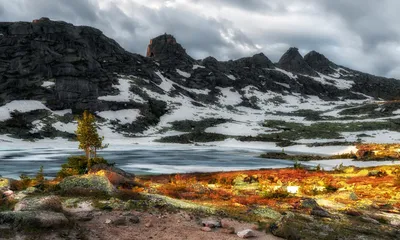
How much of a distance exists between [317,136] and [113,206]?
90.7m

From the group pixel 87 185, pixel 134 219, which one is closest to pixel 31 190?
pixel 87 185

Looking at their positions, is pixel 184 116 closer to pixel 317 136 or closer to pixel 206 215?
pixel 317 136

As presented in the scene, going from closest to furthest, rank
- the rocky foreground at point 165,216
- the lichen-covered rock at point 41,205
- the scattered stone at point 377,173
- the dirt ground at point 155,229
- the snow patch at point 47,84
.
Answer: the rocky foreground at point 165,216 < the dirt ground at point 155,229 < the lichen-covered rock at point 41,205 < the scattered stone at point 377,173 < the snow patch at point 47,84

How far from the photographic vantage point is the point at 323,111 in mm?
163375

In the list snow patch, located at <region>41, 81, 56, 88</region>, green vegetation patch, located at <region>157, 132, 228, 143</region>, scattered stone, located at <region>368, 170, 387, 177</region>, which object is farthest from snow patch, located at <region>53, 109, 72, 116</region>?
scattered stone, located at <region>368, 170, 387, 177</region>

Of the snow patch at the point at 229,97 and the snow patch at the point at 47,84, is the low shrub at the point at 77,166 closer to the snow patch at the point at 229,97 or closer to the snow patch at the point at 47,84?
the snow patch at the point at 47,84

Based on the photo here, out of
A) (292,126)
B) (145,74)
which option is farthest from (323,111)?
(145,74)

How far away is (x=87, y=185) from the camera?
561 inches

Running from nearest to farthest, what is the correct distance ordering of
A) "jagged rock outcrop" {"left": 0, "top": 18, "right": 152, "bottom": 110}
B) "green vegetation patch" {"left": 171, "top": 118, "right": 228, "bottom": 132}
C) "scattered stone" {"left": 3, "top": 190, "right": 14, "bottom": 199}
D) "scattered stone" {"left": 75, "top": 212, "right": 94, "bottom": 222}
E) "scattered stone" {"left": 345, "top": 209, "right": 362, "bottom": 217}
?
"scattered stone" {"left": 75, "top": 212, "right": 94, "bottom": 222}
"scattered stone" {"left": 3, "top": 190, "right": 14, "bottom": 199}
"scattered stone" {"left": 345, "top": 209, "right": 362, "bottom": 217}
"green vegetation patch" {"left": 171, "top": 118, "right": 228, "bottom": 132}
"jagged rock outcrop" {"left": 0, "top": 18, "right": 152, "bottom": 110}

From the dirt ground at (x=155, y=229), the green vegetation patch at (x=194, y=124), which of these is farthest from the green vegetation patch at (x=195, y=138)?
the dirt ground at (x=155, y=229)

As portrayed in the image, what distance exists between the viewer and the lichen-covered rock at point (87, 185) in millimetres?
14000

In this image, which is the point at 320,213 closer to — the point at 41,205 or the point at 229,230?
the point at 229,230

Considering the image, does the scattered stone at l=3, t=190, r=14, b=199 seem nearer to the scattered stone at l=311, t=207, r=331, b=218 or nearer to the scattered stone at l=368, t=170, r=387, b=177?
the scattered stone at l=311, t=207, r=331, b=218

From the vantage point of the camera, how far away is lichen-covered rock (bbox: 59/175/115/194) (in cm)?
1400
